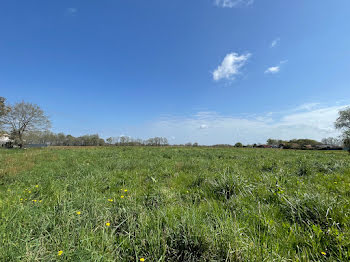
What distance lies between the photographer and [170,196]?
3684 millimetres

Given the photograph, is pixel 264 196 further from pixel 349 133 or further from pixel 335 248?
pixel 349 133

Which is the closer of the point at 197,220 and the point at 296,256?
the point at 296,256

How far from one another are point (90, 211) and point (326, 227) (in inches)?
158

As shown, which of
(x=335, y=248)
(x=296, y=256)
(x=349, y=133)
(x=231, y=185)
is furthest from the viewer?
(x=349, y=133)

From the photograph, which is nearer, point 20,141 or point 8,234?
point 8,234

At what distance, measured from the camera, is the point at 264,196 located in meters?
3.68

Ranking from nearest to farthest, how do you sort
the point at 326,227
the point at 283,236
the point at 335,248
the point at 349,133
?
the point at 335,248
the point at 283,236
the point at 326,227
the point at 349,133

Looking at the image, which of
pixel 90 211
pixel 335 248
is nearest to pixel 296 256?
pixel 335 248

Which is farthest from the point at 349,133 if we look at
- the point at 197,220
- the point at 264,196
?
the point at 197,220

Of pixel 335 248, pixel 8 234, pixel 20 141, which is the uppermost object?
pixel 20 141

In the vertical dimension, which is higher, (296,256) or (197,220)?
(197,220)

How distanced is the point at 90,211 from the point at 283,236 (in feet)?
10.6

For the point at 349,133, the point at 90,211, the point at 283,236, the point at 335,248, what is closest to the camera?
the point at 335,248

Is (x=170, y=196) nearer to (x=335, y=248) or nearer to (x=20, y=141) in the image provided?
(x=335, y=248)
